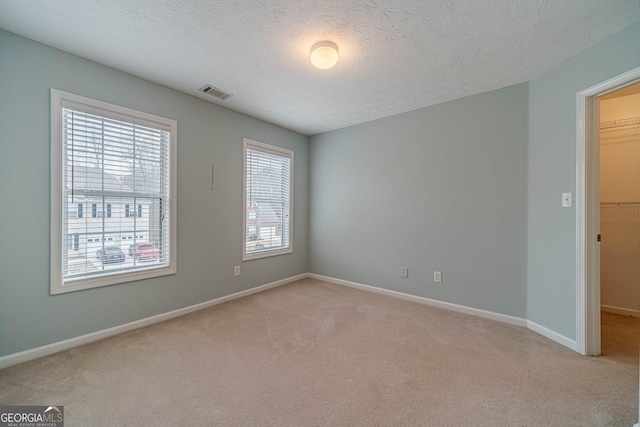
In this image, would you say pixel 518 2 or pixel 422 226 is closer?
pixel 518 2

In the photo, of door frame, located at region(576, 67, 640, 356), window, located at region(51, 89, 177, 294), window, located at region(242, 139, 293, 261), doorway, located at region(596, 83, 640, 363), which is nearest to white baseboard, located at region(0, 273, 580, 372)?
door frame, located at region(576, 67, 640, 356)

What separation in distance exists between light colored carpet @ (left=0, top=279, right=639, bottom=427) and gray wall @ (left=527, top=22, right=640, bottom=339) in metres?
0.42

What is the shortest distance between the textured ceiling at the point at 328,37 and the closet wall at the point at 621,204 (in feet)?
4.95

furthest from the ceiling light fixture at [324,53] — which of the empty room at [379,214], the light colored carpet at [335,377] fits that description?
the light colored carpet at [335,377]

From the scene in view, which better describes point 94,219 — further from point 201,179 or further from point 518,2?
point 518,2

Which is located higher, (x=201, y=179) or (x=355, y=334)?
(x=201, y=179)

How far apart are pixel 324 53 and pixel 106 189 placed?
2.38 meters

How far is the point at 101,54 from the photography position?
2.16m

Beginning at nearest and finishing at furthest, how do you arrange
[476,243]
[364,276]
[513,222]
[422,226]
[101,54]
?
[101,54]
[513,222]
[476,243]
[422,226]
[364,276]

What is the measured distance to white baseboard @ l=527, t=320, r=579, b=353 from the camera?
6.94 feet

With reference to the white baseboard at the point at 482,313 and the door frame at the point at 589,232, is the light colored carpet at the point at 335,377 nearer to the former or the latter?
the white baseboard at the point at 482,313

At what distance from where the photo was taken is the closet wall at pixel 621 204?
2.79 metres

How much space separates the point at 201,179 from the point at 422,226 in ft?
9.62

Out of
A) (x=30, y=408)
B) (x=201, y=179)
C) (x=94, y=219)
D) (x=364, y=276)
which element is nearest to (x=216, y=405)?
(x=30, y=408)
